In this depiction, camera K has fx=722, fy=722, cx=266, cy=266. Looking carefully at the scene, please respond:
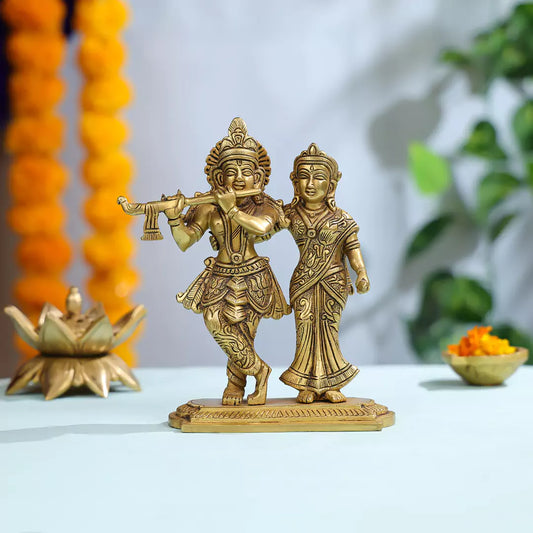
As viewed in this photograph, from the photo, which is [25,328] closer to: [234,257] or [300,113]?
[234,257]

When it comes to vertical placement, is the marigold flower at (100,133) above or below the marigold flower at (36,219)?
above

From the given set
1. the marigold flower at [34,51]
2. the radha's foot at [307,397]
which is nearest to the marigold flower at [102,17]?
the marigold flower at [34,51]

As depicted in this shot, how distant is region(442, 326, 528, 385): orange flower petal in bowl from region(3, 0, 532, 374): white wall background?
4.28ft

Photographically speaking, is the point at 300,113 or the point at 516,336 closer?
the point at 516,336

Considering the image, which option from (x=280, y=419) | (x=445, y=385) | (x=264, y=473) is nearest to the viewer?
(x=264, y=473)

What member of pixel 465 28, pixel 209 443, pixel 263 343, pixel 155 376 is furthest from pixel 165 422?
pixel 465 28

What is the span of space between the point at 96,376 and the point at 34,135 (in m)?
1.53

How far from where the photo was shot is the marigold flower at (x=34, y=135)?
2.70 metres

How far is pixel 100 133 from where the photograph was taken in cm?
270

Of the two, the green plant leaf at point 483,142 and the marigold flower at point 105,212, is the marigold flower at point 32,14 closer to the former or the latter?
the marigold flower at point 105,212

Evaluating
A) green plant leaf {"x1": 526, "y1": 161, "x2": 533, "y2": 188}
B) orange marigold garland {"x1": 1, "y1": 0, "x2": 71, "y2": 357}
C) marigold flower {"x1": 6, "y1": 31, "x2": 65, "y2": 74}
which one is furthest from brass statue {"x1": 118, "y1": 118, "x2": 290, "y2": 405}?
green plant leaf {"x1": 526, "y1": 161, "x2": 533, "y2": 188}

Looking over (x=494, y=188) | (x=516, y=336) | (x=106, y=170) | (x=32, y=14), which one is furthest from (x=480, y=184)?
(x=32, y=14)

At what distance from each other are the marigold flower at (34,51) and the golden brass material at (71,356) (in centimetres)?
149

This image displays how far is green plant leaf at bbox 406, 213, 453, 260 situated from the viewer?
115 inches
